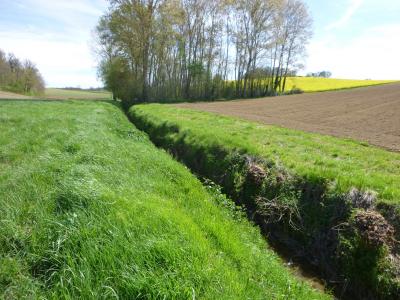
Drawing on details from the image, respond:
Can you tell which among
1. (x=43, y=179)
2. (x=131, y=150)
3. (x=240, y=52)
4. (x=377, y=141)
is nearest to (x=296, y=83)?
(x=240, y=52)

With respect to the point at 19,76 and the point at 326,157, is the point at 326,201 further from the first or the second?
the point at 19,76

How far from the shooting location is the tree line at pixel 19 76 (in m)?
72.6

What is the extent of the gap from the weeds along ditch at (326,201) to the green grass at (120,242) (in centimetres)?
68

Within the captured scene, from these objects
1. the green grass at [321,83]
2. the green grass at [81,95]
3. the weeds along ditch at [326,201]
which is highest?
the weeds along ditch at [326,201]

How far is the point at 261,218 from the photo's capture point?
691cm

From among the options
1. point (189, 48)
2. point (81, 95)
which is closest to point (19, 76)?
point (81, 95)

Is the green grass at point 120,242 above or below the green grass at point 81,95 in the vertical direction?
above

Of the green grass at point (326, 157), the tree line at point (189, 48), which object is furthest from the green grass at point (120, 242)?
the tree line at point (189, 48)

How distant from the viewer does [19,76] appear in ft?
250

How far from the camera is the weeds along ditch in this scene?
484cm

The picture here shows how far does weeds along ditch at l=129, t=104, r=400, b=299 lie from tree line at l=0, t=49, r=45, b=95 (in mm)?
74505

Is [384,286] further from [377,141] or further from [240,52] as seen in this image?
[240,52]

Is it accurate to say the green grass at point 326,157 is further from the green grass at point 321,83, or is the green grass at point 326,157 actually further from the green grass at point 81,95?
the green grass at point 81,95

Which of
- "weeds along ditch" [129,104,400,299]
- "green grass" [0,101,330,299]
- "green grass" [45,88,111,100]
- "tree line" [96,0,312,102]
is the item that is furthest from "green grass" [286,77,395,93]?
"green grass" [0,101,330,299]
